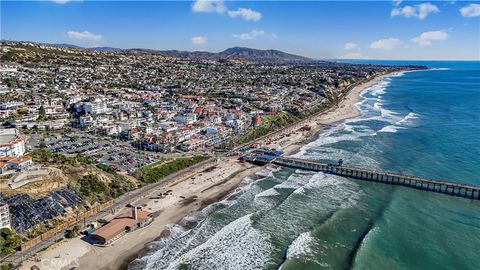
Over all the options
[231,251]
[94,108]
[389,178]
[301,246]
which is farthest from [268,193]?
[94,108]

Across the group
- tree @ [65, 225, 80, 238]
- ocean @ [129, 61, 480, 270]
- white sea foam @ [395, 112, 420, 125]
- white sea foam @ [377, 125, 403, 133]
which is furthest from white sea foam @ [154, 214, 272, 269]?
white sea foam @ [395, 112, 420, 125]

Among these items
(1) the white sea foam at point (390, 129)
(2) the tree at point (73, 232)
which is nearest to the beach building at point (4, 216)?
(2) the tree at point (73, 232)

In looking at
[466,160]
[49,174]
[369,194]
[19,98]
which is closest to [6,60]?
[19,98]

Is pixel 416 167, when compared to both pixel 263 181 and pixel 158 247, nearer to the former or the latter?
pixel 263 181

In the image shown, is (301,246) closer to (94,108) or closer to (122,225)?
(122,225)

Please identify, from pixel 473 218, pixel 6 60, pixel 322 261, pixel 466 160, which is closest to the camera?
pixel 322 261

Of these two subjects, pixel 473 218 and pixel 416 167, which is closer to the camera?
pixel 473 218

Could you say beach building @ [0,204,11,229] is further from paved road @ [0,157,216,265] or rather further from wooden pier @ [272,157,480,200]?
wooden pier @ [272,157,480,200]
